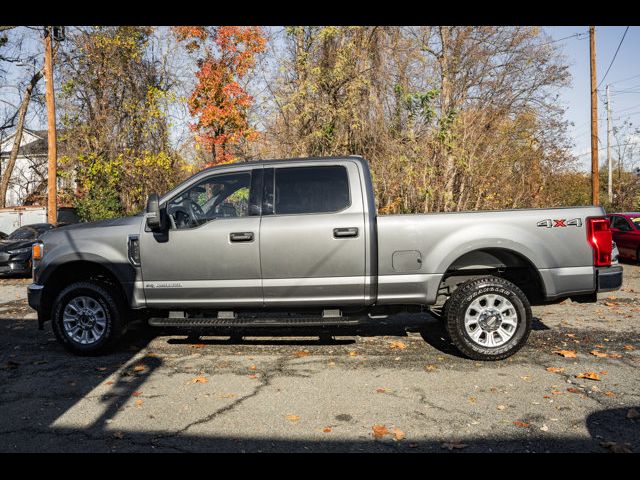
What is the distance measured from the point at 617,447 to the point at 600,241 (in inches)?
99.0

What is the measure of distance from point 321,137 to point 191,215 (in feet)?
36.6

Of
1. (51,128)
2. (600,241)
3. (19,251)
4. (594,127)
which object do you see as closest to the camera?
(600,241)

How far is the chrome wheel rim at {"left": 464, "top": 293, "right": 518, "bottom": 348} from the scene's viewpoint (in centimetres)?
534

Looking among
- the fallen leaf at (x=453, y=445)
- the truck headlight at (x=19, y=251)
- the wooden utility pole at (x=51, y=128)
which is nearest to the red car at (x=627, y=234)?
the fallen leaf at (x=453, y=445)

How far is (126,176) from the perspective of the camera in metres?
22.3

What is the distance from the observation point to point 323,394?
451cm

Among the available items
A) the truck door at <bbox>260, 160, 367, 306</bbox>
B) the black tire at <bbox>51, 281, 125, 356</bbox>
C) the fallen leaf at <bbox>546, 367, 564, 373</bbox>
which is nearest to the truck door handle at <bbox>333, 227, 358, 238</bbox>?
the truck door at <bbox>260, 160, 367, 306</bbox>

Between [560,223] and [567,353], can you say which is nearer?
[560,223]

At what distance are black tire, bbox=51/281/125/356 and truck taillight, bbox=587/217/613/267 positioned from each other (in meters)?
5.21

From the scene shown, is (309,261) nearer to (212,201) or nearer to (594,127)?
(212,201)

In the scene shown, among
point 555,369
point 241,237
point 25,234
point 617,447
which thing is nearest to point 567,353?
point 555,369

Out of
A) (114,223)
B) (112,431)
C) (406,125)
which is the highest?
(406,125)

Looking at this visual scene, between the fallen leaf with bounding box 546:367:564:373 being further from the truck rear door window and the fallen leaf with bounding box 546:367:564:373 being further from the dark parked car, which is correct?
the dark parked car
